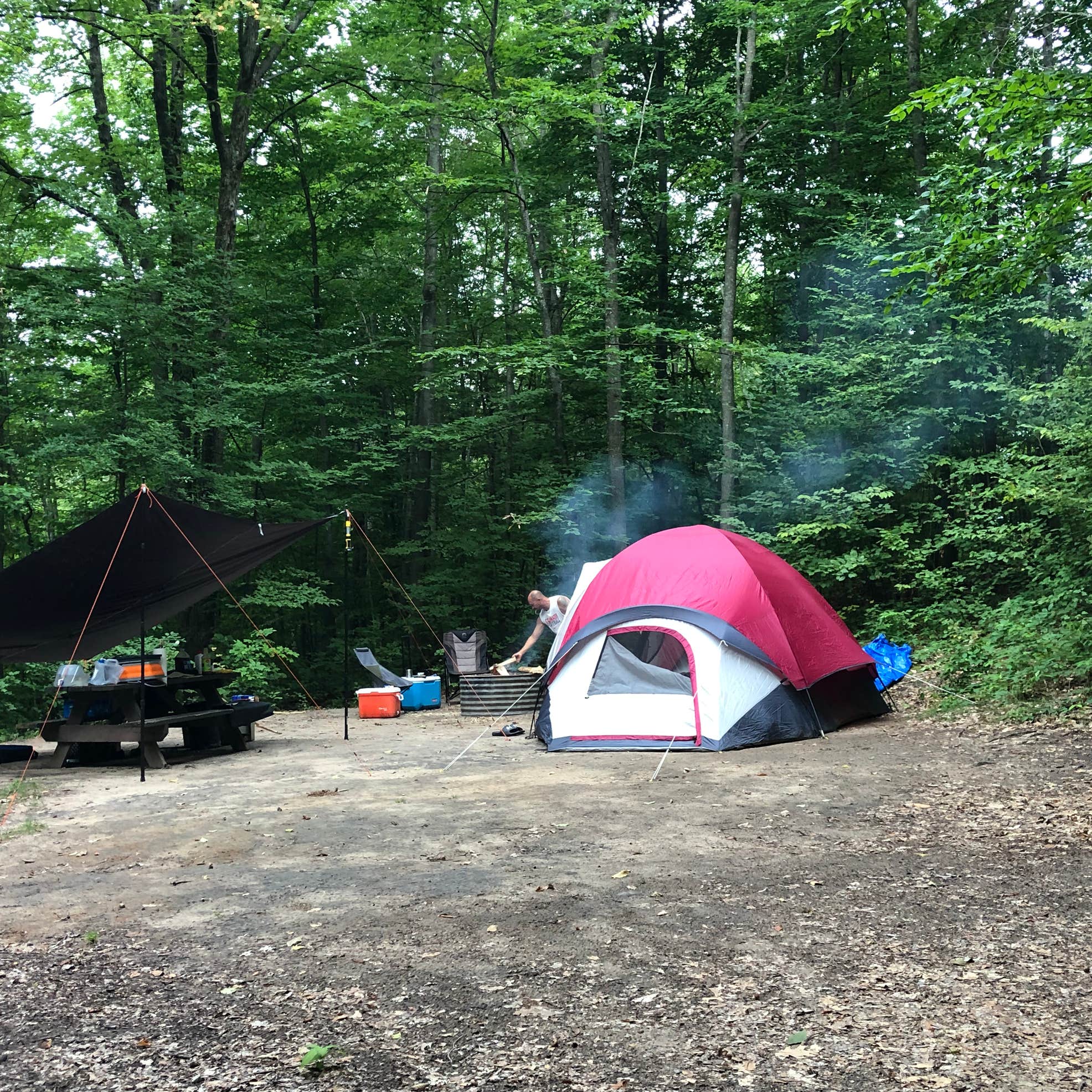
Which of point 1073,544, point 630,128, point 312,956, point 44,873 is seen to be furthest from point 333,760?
point 630,128

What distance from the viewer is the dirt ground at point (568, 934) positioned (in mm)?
2574

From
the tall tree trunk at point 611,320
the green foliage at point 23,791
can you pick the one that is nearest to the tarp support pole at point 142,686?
the green foliage at point 23,791

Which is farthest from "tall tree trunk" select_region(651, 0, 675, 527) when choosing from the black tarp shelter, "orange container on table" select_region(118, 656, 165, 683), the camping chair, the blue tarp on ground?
"orange container on table" select_region(118, 656, 165, 683)

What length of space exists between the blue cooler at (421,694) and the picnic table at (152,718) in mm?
2819

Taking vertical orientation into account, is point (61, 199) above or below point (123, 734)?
above

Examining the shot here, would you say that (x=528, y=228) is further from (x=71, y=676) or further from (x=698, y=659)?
(x=71, y=676)

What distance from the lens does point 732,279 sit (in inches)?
517

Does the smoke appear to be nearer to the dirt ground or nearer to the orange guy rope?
the orange guy rope

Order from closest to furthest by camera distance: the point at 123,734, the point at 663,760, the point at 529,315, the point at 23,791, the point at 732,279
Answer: the point at 23,791, the point at 663,760, the point at 123,734, the point at 732,279, the point at 529,315

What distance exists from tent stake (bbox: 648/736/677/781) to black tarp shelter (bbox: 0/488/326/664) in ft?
13.1

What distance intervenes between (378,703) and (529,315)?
898 cm

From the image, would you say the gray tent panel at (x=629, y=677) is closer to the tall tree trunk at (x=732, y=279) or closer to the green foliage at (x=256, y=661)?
the green foliage at (x=256, y=661)

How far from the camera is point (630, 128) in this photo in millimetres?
14328

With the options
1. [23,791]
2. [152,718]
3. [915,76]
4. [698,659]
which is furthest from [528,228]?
[23,791]
